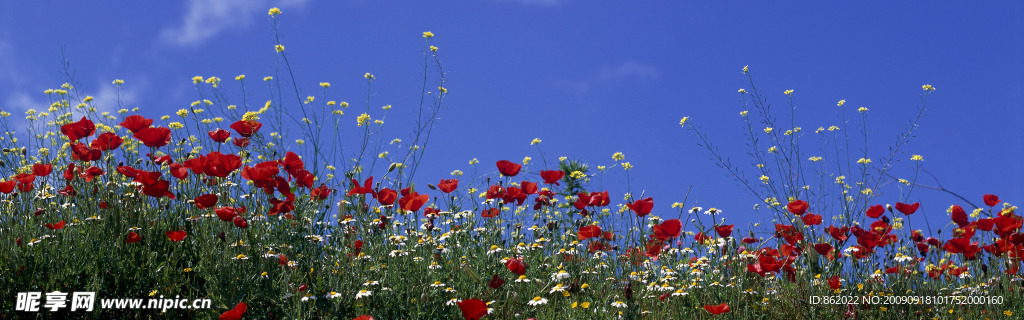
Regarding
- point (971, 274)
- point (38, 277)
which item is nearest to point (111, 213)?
point (38, 277)

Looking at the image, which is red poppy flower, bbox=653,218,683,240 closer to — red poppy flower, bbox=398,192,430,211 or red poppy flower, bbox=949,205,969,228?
red poppy flower, bbox=398,192,430,211

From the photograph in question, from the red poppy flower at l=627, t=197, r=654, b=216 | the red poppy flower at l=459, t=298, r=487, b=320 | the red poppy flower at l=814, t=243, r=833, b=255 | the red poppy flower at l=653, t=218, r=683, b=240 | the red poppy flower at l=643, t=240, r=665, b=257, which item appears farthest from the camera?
the red poppy flower at l=643, t=240, r=665, b=257

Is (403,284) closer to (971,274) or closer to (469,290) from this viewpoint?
(469,290)

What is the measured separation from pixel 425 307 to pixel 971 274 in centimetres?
350

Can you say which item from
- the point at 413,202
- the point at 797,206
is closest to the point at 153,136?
the point at 413,202

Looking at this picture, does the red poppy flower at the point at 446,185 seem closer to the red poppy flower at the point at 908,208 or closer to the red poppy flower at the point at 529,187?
the red poppy flower at the point at 529,187

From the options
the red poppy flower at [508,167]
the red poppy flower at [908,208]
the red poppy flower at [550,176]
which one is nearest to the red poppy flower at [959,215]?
the red poppy flower at [908,208]

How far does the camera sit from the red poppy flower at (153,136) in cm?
377

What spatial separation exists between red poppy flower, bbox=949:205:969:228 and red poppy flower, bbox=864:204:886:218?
0.36 meters

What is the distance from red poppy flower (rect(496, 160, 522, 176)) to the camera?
166 inches

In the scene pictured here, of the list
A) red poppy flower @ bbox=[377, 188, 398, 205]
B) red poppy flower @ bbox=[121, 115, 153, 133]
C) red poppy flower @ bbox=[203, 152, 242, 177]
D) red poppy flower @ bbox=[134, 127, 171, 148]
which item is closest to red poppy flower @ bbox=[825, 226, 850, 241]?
red poppy flower @ bbox=[377, 188, 398, 205]

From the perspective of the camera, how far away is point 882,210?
4215mm

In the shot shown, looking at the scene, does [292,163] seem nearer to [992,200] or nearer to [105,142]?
[105,142]

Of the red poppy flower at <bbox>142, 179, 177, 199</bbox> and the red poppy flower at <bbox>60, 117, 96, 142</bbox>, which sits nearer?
the red poppy flower at <bbox>142, 179, 177, 199</bbox>
